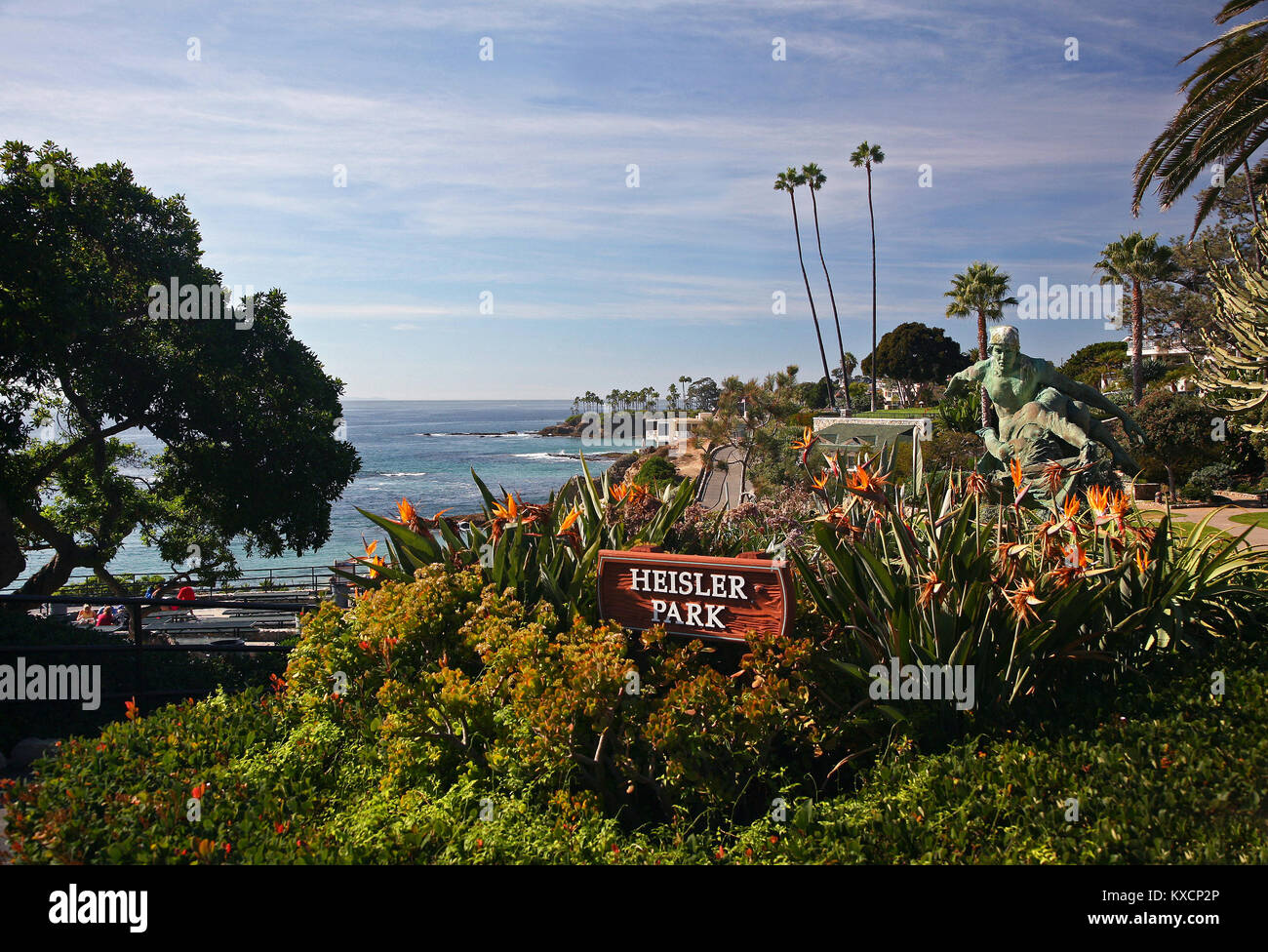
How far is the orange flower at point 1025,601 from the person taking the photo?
3.71 metres

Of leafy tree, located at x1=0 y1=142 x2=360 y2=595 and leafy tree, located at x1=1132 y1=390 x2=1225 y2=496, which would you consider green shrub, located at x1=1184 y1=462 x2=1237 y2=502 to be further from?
leafy tree, located at x1=0 y1=142 x2=360 y2=595

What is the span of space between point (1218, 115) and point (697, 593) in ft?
48.2

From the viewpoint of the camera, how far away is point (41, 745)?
237 inches

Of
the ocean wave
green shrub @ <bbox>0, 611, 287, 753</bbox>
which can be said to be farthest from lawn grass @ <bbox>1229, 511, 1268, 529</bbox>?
the ocean wave

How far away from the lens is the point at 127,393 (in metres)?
17.4

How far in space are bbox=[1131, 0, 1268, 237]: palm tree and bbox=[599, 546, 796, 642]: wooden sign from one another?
541 inches

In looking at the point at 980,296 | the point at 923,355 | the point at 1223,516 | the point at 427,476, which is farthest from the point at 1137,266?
the point at 427,476

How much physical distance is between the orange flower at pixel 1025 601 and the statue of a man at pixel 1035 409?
3325mm

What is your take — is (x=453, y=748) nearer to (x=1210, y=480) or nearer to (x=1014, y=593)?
(x=1014, y=593)

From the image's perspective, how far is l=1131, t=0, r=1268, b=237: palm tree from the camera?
1341 cm
